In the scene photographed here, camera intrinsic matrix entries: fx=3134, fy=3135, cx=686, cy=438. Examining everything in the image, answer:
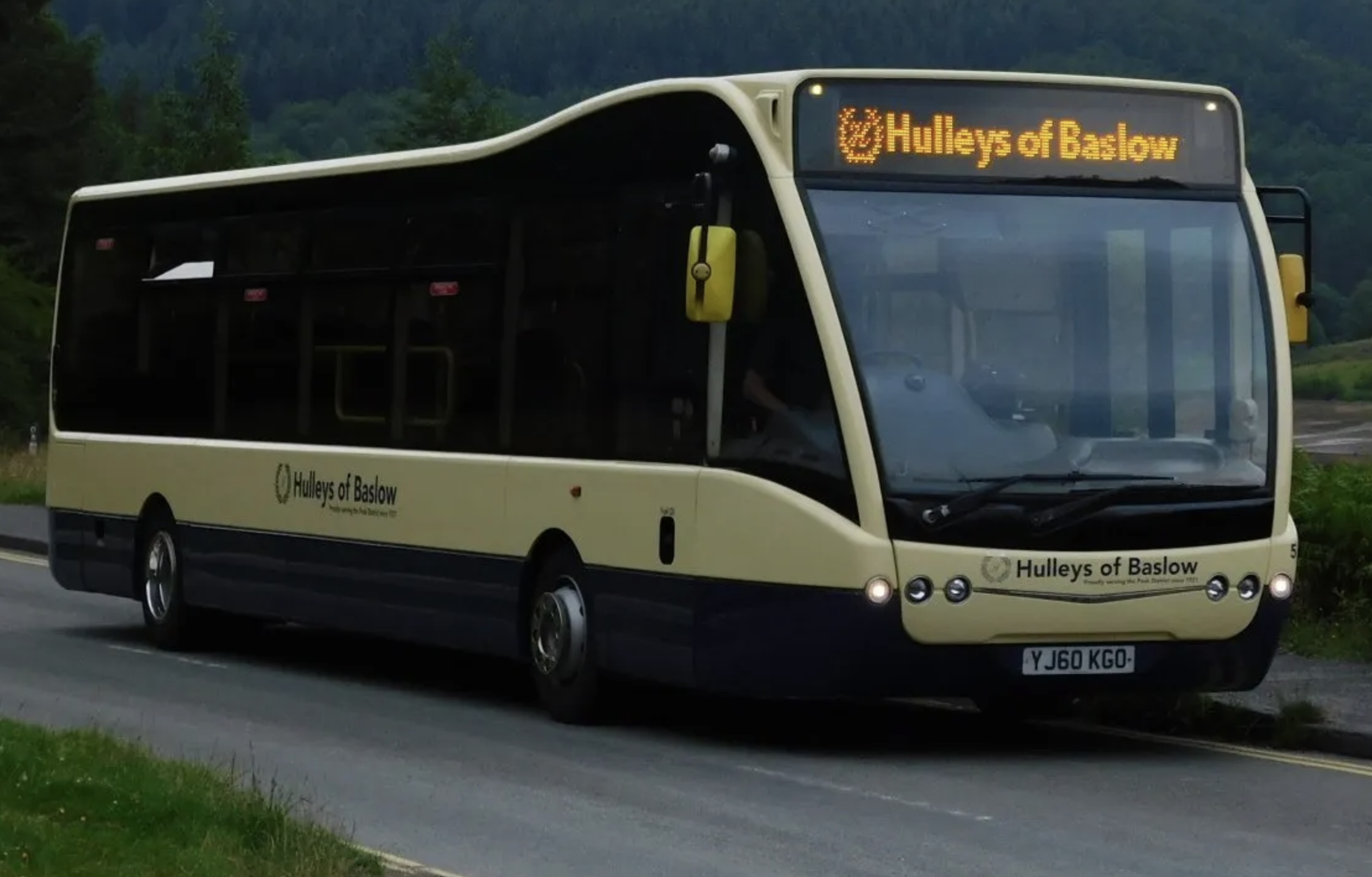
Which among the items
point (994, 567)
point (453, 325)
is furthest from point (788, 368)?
point (453, 325)

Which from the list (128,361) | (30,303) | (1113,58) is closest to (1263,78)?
(1113,58)

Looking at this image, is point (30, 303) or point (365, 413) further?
point (30, 303)

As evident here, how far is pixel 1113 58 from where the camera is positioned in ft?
363

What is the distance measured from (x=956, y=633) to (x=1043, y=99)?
8.36ft

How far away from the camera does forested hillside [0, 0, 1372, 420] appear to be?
288 ft

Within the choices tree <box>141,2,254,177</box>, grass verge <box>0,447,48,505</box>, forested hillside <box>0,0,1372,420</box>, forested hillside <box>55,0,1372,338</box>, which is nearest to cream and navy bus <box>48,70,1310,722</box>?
forested hillside <box>0,0,1372,420</box>

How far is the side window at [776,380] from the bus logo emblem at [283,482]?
4964mm

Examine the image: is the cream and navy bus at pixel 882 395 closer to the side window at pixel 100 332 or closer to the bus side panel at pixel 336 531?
the bus side panel at pixel 336 531

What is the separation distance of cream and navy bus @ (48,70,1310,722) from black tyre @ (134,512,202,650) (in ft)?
13.0

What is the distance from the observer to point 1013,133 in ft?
46.3

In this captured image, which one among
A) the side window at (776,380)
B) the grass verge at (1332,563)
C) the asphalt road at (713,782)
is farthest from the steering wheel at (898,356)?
the grass verge at (1332,563)

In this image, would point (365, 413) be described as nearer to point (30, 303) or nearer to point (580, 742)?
point (580, 742)

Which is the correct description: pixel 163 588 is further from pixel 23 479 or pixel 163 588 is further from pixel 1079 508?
pixel 23 479

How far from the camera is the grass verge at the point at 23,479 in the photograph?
38.0m
